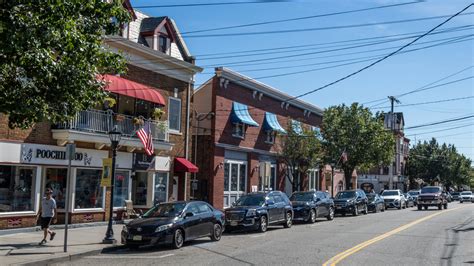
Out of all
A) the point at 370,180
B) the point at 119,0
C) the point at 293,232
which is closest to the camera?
the point at 119,0

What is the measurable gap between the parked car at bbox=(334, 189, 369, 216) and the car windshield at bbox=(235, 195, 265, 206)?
1122 cm

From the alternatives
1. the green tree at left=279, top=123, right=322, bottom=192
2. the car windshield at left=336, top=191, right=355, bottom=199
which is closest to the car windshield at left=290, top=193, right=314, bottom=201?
the car windshield at left=336, top=191, right=355, bottom=199

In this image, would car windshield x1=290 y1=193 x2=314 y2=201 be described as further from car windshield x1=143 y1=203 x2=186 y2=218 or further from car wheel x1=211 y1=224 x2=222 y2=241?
car windshield x1=143 y1=203 x2=186 y2=218

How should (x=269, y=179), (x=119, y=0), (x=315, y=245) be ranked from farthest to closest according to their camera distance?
(x=269, y=179), (x=315, y=245), (x=119, y=0)

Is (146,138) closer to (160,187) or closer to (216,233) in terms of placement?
(160,187)

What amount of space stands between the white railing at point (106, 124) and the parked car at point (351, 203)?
41.7 feet

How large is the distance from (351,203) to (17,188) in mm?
20151

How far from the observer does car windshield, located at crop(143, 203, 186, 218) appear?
16150 millimetres

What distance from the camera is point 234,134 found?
108 feet

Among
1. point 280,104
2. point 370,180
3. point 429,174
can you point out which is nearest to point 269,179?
point 280,104

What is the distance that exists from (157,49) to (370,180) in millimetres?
59781

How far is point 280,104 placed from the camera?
3844cm

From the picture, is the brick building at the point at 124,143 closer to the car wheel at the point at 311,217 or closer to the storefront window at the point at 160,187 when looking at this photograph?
the storefront window at the point at 160,187

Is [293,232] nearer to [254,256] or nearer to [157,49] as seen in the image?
[254,256]
